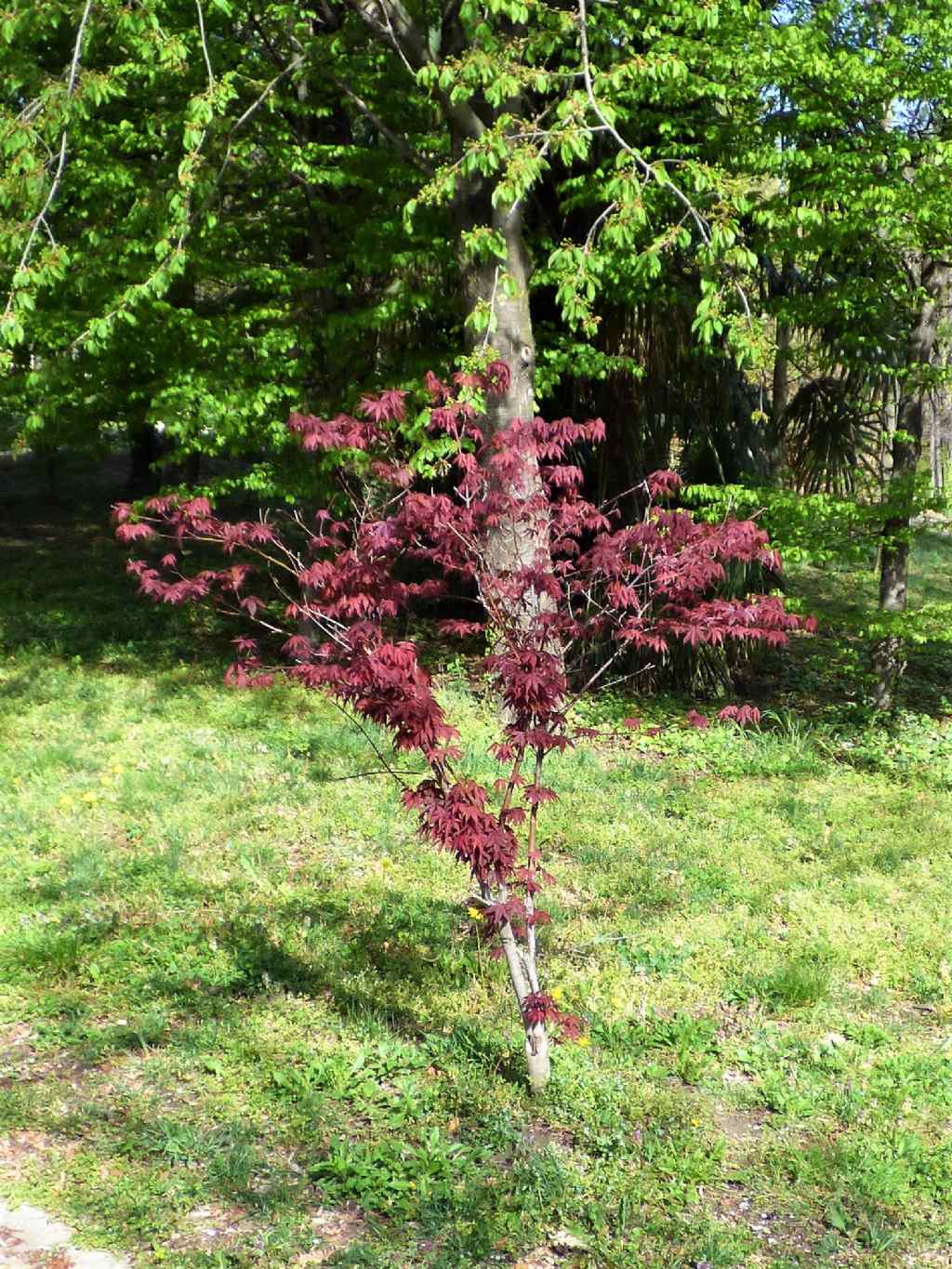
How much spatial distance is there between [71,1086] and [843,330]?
8196 millimetres

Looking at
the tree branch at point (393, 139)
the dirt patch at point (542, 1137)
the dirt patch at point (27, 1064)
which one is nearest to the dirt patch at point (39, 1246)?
the dirt patch at point (27, 1064)

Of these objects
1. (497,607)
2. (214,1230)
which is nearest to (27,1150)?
(214,1230)

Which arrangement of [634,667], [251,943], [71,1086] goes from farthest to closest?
[634,667] < [251,943] < [71,1086]

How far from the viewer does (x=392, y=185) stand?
10.3 metres

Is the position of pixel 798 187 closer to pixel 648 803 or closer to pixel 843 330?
pixel 843 330

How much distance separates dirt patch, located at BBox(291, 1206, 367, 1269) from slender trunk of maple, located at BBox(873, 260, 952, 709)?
6.94m

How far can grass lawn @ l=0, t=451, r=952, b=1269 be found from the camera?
165 inches

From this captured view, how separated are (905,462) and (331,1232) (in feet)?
25.4

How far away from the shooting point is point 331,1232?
4109 mm

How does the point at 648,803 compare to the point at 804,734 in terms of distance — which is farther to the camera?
the point at 804,734

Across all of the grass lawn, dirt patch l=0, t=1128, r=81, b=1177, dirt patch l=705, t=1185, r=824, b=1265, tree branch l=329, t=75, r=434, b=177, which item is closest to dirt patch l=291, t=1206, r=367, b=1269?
the grass lawn

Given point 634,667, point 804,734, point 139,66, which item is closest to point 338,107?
point 139,66

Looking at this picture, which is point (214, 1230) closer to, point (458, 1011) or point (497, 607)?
point (458, 1011)

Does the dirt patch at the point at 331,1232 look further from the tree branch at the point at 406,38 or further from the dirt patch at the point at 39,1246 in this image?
the tree branch at the point at 406,38
